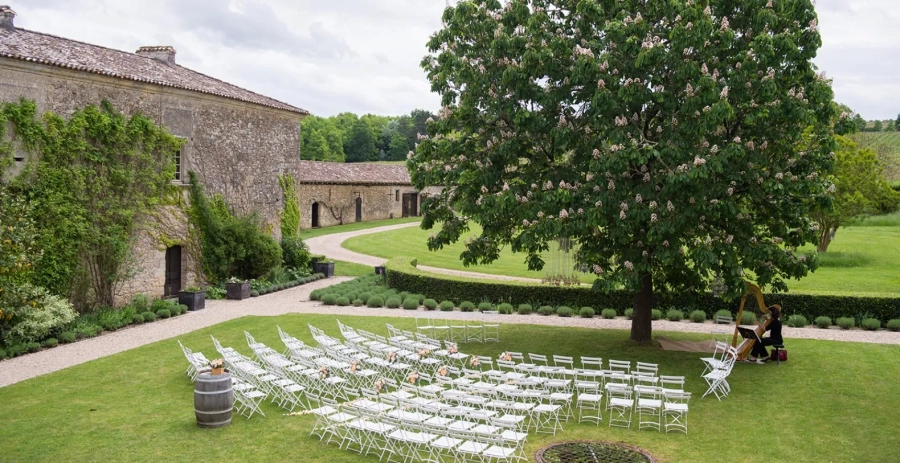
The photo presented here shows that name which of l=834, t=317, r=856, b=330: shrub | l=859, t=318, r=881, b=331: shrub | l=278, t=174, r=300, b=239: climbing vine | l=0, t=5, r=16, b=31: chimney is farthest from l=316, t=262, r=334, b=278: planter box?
l=859, t=318, r=881, b=331: shrub

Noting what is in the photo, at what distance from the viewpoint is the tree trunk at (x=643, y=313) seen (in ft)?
52.9

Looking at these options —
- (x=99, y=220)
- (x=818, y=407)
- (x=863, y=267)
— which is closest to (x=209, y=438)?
(x=818, y=407)

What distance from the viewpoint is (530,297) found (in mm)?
22453

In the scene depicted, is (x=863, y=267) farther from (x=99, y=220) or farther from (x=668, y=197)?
(x=99, y=220)

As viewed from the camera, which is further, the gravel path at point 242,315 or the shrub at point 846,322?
the shrub at point 846,322

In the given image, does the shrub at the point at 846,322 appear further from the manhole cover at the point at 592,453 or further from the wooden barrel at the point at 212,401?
the wooden barrel at the point at 212,401

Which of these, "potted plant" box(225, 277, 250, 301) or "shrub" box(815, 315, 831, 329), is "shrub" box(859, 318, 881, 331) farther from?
"potted plant" box(225, 277, 250, 301)

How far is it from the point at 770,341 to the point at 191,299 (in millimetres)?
15601

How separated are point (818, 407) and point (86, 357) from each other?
47.2 ft

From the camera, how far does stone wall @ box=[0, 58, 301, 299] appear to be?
18.5m

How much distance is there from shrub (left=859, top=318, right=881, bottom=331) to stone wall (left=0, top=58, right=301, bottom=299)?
19.9 meters

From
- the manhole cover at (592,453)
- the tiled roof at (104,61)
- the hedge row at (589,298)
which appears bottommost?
the manhole cover at (592,453)

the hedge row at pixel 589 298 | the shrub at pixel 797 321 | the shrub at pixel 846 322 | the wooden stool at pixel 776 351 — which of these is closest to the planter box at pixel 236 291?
the hedge row at pixel 589 298

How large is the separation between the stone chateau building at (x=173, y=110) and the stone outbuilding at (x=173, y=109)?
0.03 metres
